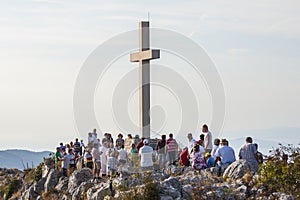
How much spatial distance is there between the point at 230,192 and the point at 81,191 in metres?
8.51

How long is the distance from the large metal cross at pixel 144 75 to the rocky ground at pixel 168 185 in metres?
4.79

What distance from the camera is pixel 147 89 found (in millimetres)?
35594

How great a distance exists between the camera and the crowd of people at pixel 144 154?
83.7ft

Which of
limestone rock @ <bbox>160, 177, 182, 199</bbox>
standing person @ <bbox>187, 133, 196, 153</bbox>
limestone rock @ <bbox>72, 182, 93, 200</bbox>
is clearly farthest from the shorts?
limestone rock @ <bbox>160, 177, 182, 199</bbox>

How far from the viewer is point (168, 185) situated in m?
24.3

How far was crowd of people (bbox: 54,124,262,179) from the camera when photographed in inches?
1005

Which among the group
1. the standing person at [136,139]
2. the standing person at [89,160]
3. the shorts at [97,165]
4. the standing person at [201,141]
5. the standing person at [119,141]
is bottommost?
the shorts at [97,165]

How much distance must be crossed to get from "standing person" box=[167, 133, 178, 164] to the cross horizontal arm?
21.3ft

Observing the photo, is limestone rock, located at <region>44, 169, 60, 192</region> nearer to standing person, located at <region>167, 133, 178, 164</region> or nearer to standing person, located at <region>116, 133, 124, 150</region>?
standing person, located at <region>116, 133, 124, 150</region>

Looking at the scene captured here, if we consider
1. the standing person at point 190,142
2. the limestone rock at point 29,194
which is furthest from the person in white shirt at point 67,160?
the standing person at point 190,142

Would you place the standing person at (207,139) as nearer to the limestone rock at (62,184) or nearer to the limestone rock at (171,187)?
the limestone rock at (171,187)

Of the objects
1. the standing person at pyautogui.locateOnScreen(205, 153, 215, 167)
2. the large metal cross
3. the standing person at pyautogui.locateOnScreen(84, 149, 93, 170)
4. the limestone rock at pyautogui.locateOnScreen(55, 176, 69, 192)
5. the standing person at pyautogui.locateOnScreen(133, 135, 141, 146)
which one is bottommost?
the limestone rock at pyautogui.locateOnScreen(55, 176, 69, 192)

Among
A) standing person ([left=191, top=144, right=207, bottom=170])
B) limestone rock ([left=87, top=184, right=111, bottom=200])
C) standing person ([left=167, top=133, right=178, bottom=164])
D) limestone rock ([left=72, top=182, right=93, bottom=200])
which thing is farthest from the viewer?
standing person ([left=167, top=133, right=178, bottom=164])

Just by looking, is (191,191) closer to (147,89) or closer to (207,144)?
(207,144)
